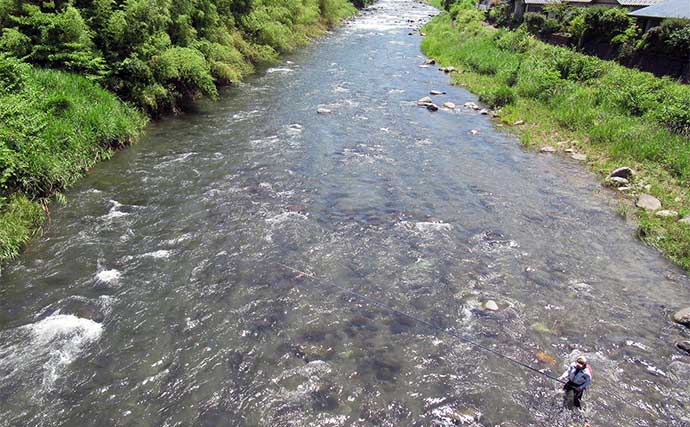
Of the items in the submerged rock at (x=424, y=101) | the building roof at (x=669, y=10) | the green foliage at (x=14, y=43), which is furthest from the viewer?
the building roof at (x=669, y=10)

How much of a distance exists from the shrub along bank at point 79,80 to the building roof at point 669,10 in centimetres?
2796

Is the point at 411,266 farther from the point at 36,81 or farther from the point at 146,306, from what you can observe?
the point at 36,81

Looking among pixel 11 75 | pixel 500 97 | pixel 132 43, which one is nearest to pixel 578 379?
pixel 11 75

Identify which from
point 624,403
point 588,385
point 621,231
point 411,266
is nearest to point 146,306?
point 411,266

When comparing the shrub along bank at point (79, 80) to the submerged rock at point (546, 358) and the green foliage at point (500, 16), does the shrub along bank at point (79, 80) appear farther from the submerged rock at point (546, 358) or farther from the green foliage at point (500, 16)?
the green foliage at point (500, 16)

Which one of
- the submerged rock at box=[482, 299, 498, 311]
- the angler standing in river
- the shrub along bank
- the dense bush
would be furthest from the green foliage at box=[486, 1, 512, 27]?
the angler standing in river

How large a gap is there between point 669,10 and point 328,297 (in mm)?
33769

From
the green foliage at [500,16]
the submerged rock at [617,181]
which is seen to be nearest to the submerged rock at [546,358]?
the submerged rock at [617,181]

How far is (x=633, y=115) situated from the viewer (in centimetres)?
1911

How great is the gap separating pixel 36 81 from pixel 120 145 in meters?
2.93

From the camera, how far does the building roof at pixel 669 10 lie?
28195 mm

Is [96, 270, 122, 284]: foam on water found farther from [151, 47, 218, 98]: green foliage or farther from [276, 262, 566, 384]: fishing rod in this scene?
[151, 47, 218, 98]: green foliage

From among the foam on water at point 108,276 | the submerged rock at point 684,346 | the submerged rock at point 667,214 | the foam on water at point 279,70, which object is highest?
the foam on water at point 279,70

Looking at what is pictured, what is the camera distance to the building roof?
2820 cm
